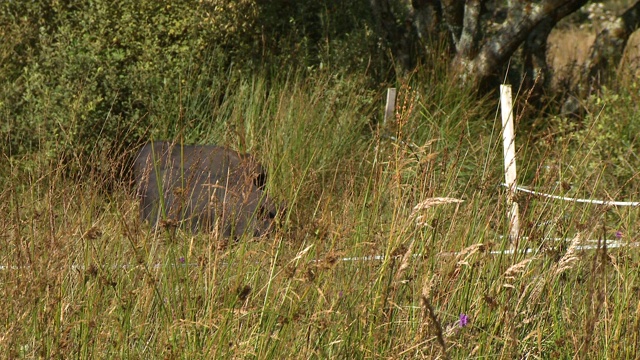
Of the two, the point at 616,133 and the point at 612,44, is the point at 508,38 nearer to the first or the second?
the point at 612,44

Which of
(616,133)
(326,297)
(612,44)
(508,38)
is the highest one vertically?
(508,38)

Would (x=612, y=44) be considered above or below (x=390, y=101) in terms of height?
above

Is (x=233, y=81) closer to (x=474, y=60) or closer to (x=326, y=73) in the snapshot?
(x=326, y=73)

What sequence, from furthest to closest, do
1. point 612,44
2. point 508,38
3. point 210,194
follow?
point 612,44 < point 508,38 < point 210,194

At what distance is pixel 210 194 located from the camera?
4.83m

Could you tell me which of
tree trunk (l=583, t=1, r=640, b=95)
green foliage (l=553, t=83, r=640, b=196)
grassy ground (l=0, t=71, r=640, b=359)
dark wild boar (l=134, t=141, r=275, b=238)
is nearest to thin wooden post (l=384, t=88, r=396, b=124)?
green foliage (l=553, t=83, r=640, b=196)

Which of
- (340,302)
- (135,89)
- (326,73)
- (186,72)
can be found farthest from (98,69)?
(340,302)

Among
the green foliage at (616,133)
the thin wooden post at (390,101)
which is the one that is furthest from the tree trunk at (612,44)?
the thin wooden post at (390,101)

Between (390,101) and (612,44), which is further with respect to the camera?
(612,44)

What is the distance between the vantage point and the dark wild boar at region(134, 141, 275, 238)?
3172 millimetres

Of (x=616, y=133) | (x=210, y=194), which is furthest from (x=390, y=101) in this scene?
(x=210, y=194)

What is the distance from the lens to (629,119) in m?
6.61

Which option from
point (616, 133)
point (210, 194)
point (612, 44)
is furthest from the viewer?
point (612, 44)

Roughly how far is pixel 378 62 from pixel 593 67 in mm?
1938
